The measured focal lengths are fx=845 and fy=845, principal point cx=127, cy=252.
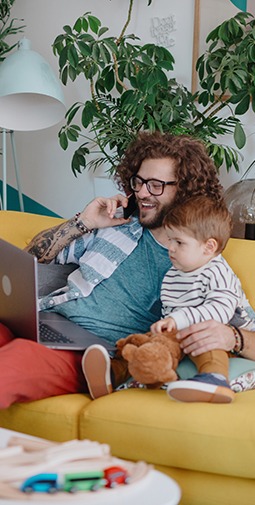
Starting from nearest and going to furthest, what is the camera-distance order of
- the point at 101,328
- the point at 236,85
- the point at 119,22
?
the point at 101,328 < the point at 236,85 < the point at 119,22

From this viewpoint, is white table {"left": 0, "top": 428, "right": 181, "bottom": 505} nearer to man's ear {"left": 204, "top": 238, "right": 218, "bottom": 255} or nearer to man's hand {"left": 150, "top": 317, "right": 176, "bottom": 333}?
man's hand {"left": 150, "top": 317, "right": 176, "bottom": 333}

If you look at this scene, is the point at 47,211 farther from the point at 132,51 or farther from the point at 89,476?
the point at 89,476

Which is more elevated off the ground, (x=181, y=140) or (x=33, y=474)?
(x=181, y=140)

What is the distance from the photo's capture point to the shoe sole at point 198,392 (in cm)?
206

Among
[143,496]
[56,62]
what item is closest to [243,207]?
[56,62]

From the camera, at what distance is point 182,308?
2424mm

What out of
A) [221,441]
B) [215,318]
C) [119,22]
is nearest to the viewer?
[221,441]

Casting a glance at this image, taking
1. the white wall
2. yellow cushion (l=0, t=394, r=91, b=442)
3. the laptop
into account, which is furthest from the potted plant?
yellow cushion (l=0, t=394, r=91, b=442)

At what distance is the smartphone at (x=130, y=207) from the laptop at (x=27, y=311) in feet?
1.38

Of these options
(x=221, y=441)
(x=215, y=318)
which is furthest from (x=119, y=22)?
(x=221, y=441)

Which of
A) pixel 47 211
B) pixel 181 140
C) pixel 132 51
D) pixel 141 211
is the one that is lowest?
pixel 47 211

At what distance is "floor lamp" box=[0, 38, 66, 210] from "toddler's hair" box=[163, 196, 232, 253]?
162 cm

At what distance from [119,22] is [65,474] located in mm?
3618

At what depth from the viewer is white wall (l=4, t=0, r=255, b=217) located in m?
4.42
